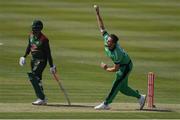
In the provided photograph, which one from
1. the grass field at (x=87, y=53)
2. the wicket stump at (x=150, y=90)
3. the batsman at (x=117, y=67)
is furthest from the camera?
the grass field at (x=87, y=53)

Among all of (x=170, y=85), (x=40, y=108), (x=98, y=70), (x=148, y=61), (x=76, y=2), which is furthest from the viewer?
(x=76, y=2)

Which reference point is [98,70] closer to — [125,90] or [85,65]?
[85,65]

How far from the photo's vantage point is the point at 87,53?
105 ft

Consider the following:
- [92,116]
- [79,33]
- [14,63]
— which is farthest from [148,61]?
[92,116]

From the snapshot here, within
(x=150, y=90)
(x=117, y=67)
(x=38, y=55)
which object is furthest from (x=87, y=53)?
(x=117, y=67)

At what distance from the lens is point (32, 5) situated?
51.3m

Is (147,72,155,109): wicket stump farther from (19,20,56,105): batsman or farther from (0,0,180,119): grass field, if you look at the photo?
(19,20,56,105): batsman

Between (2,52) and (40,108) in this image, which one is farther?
(2,52)

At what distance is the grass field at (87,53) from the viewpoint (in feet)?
62.0

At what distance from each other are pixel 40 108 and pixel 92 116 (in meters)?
1.88

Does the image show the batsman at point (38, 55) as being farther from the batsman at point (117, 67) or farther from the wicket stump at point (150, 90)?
the wicket stump at point (150, 90)

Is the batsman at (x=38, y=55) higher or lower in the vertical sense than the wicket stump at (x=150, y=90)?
higher

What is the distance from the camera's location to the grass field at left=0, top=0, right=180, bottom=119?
18906mm

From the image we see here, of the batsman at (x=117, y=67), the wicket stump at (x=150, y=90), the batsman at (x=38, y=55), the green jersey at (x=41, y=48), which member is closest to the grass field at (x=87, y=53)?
the wicket stump at (x=150, y=90)
